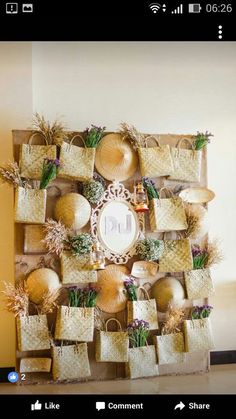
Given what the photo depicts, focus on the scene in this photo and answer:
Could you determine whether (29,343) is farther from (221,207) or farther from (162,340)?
(221,207)

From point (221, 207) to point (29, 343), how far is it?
1.41 meters

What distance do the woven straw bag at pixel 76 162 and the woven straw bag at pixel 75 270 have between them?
1.32ft

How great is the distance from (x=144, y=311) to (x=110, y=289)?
0.22 m

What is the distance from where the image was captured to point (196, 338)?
10.1 feet

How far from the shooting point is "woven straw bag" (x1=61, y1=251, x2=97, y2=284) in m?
2.91

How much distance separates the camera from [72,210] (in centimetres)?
287

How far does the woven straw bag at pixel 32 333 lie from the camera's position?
283cm
